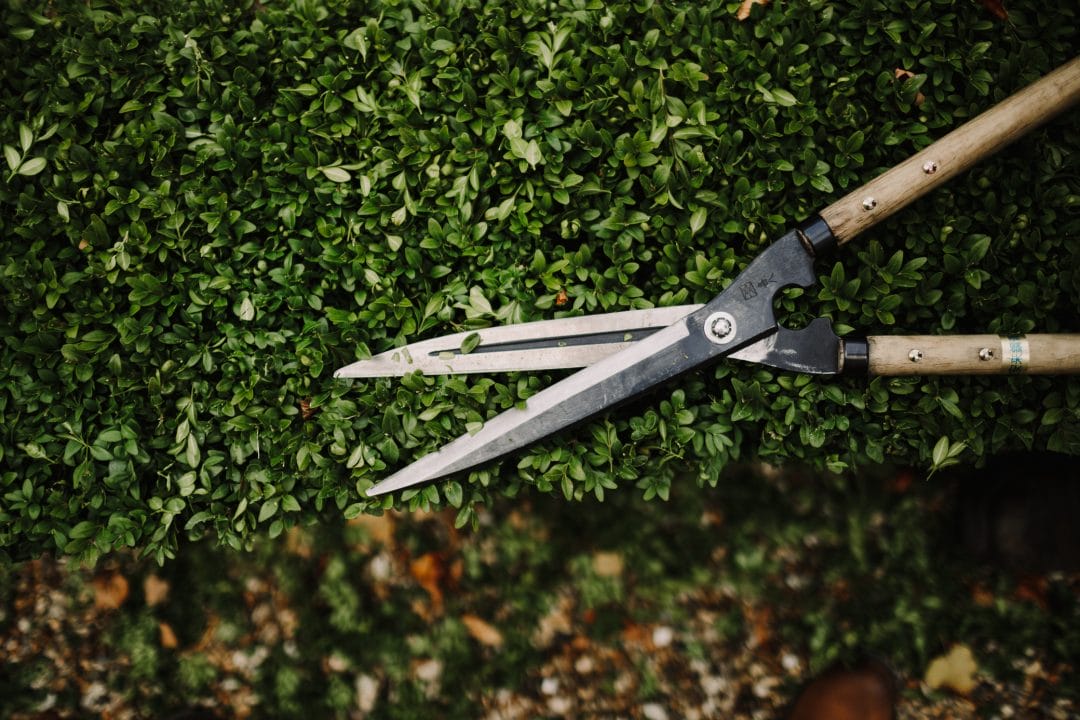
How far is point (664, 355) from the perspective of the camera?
2160mm

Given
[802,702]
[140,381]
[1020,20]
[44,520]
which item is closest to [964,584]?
[802,702]

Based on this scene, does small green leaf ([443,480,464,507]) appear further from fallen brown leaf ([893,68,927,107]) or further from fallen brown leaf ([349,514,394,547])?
fallen brown leaf ([893,68,927,107])

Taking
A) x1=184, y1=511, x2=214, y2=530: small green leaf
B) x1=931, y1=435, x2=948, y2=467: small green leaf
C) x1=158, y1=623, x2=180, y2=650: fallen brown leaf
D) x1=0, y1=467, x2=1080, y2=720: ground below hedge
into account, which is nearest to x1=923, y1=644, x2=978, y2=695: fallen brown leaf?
x1=0, y1=467, x2=1080, y2=720: ground below hedge

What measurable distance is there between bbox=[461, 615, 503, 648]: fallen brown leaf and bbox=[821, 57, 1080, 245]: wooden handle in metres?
2.37

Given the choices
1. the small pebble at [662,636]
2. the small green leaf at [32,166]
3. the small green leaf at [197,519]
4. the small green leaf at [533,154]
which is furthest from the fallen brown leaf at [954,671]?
the small green leaf at [32,166]

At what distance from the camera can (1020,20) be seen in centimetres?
233

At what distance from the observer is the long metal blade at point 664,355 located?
6.98 ft

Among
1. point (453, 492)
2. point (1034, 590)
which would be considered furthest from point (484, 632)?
point (1034, 590)

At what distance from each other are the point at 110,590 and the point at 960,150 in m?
4.13

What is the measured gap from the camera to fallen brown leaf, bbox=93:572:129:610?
3.27m

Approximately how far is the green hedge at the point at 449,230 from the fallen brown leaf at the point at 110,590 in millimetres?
924

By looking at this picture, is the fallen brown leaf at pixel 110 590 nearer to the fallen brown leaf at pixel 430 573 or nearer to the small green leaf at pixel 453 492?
the fallen brown leaf at pixel 430 573

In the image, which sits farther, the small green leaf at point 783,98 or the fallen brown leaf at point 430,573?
the fallen brown leaf at point 430,573

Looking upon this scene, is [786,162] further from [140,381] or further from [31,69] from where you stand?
[31,69]
